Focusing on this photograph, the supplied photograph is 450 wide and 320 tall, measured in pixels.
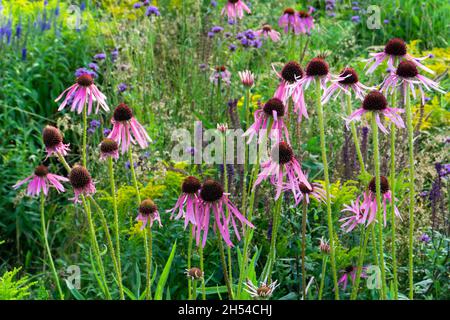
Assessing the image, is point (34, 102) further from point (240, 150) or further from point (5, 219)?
point (240, 150)

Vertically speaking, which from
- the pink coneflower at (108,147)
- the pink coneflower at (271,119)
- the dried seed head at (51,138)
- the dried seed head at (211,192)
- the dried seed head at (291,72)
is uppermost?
the dried seed head at (291,72)

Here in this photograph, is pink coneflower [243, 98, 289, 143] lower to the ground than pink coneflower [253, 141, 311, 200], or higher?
higher

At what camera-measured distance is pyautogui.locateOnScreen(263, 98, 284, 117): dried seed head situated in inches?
71.6

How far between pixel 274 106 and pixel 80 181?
0.56 m

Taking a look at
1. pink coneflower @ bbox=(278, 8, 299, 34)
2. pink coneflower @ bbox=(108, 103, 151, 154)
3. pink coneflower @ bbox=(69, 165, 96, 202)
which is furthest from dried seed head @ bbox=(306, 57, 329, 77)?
pink coneflower @ bbox=(278, 8, 299, 34)

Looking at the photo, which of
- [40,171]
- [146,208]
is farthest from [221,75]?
[146,208]

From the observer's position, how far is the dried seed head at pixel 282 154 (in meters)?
1.77

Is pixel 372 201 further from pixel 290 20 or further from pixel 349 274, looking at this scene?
pixel 290 20

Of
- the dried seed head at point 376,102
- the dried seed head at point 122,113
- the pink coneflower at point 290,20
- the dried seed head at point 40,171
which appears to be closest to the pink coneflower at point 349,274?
the dried seed head at point 376,102

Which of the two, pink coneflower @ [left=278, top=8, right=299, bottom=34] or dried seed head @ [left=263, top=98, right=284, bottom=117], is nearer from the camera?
dried seed head @ [left=263, top=98, right=284, bottom=117]

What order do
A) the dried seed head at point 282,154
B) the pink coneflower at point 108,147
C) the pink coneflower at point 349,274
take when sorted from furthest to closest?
the pink coneflower at point 349,274, the pink coneflower at point 108,147, the dried seed head at point 282,154

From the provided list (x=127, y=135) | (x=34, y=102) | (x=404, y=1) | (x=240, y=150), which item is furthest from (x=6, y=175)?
(x=404, y=1)

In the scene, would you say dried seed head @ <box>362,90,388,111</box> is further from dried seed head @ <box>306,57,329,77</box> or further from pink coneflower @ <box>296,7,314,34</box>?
pink coneflower @ <box>296,7,314,34</box>

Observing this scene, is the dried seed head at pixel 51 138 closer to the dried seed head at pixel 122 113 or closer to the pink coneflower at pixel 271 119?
the dried seed head at pixel 122 113
